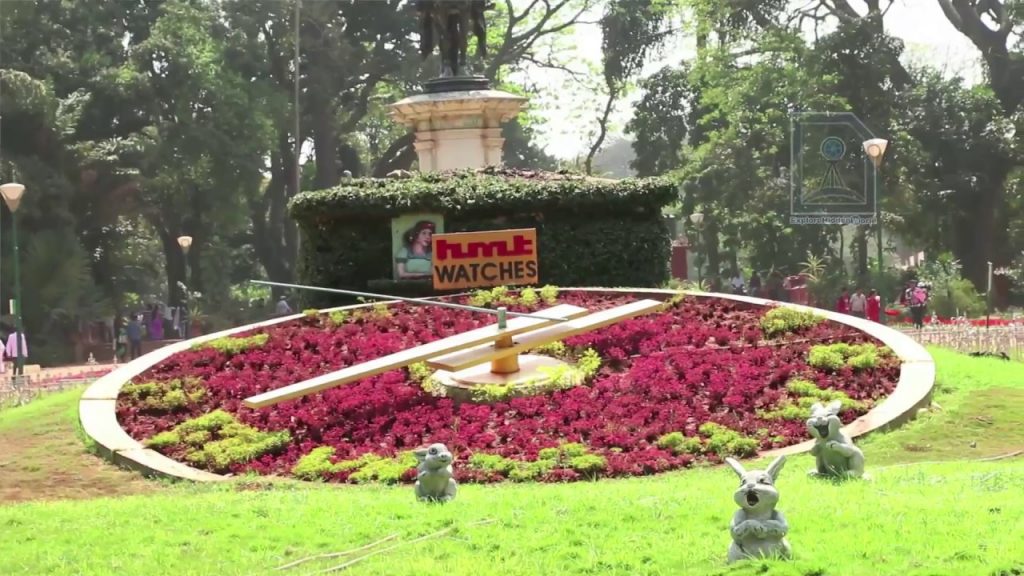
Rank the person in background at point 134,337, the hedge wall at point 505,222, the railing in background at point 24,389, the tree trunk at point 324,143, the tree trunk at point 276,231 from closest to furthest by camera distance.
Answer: the hedge wall at point 505,222 < the railing in background at point 24,389 < the person in background at point 134,337 < the tree trunk at point 324,143 < the tree trunk at point 276,231

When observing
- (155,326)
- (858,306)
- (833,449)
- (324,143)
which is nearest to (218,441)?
(833,449)

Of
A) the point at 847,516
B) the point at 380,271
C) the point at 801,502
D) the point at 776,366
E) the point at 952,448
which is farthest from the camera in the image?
the point at 380,271

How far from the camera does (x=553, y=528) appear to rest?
6457 mm

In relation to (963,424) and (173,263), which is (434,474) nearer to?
(963,424)

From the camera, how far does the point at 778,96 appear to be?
38.1 m

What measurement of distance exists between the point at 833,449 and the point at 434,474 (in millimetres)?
2199

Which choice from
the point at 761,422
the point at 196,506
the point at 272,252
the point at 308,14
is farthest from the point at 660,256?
the point at 272,252

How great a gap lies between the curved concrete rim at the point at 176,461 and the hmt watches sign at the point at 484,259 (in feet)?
10.5

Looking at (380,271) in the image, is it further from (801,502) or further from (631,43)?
(631,43)

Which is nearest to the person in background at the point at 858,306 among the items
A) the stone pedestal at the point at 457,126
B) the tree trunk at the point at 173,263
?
the stone pedestal at the point at 457,126

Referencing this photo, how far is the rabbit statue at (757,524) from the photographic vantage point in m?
5.39

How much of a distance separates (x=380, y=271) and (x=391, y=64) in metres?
28.3

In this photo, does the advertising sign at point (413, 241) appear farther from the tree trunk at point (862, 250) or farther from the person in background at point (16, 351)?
the tree trunk at point (862, 250)

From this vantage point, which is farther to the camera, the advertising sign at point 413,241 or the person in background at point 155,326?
the person in background at point 155,326
